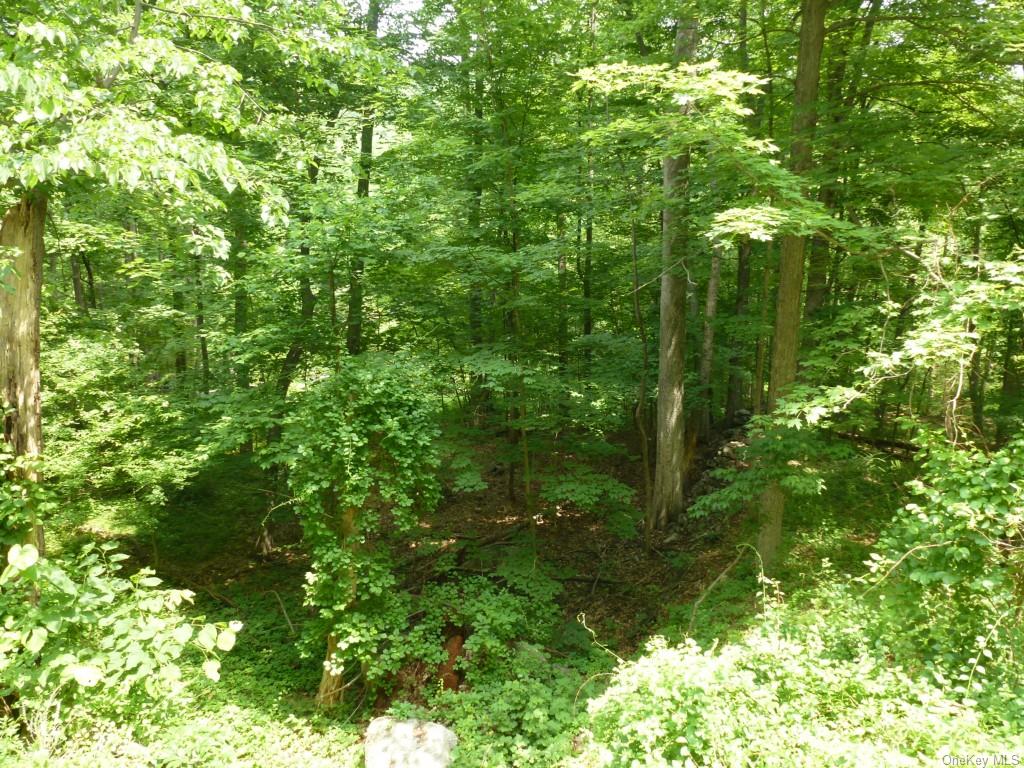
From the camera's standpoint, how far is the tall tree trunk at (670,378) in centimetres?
870

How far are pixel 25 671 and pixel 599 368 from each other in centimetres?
849

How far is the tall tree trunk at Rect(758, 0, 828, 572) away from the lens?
6.19m

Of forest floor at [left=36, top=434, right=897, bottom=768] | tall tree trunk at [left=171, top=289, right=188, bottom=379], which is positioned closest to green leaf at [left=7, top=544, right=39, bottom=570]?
forest floor at [left=36, top=434, right=897, bottom=768]

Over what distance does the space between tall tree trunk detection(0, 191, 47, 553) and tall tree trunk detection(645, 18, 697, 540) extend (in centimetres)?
764

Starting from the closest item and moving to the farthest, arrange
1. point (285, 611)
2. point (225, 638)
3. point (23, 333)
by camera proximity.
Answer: point (225, 638)
point (23, 333)
point (285, 611)

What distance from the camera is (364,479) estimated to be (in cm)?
586

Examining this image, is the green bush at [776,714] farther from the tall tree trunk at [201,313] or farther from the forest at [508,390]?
the tall tree trunk at [201,313]

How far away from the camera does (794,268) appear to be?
6500mm

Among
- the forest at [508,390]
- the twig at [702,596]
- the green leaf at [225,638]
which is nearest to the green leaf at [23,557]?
the forest at [508,390]

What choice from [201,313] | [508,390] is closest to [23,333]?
[201,313]

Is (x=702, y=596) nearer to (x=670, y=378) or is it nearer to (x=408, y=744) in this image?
(x=670, y=378)

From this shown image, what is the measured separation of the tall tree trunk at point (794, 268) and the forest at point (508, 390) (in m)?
0.04

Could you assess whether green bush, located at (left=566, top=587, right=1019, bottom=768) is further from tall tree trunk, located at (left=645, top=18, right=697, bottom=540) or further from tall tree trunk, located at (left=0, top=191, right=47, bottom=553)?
tall tree trunk, located at (left=645, top=18, right=697, bottom=540)

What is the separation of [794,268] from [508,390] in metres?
4.16
